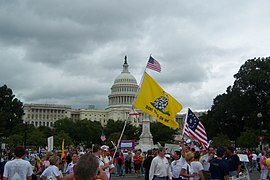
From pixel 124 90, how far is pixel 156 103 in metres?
145

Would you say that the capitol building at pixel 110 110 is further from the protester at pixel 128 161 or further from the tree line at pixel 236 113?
the protester at pixel 128 161

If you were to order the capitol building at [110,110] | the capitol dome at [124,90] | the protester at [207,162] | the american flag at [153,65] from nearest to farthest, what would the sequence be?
the protester at [207,162] → the american flag at [153,65] → the capitol dome at [124,90] → the capitol building at [110,110]

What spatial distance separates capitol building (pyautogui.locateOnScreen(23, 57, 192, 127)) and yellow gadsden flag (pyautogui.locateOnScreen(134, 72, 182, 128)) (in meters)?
135

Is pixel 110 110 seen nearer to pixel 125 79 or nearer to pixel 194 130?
pixel 125 79

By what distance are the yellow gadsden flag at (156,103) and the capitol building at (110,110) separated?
13536 centimetres

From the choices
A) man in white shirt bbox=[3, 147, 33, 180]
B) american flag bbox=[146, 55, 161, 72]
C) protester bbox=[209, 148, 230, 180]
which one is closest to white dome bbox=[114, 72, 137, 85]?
american flag bbox=[146, 55, 161, 72]

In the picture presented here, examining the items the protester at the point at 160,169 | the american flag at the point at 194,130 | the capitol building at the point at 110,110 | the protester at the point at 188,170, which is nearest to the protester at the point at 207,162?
the protester at the point at 188,170

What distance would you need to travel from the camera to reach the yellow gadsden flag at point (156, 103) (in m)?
12.8

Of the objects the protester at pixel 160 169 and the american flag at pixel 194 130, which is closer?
the protester at pixel 160 169

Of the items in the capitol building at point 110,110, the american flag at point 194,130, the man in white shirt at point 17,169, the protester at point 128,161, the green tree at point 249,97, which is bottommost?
the protester at point 128,161

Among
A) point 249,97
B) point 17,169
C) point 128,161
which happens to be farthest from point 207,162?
point 249,97

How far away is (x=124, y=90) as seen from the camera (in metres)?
158

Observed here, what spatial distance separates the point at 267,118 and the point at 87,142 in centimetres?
5822

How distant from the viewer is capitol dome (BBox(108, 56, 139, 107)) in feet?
518
